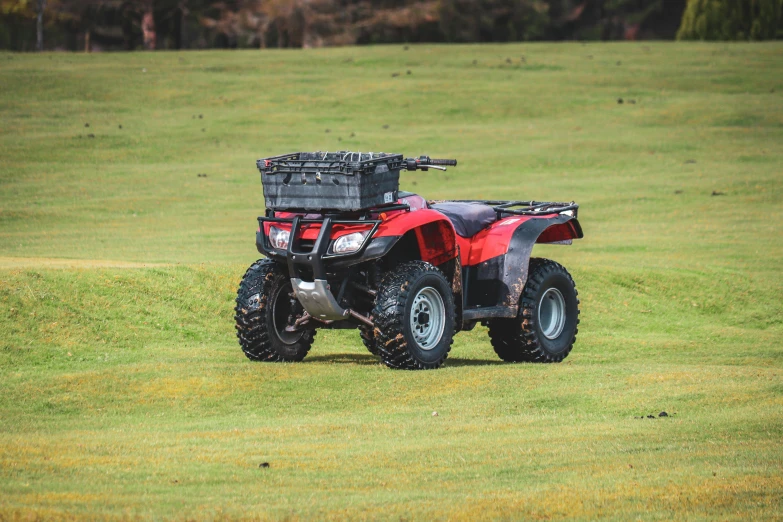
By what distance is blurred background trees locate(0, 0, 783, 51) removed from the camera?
5769cm

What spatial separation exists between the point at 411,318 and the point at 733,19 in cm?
4875

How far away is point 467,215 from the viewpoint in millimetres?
13188

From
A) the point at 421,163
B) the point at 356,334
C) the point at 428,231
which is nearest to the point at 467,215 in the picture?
the point at 428,231

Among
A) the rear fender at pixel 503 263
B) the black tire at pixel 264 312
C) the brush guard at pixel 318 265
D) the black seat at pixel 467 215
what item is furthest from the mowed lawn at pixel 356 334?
the black seat at pixel 467 215

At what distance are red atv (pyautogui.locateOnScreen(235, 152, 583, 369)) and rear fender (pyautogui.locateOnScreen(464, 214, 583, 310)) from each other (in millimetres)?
10

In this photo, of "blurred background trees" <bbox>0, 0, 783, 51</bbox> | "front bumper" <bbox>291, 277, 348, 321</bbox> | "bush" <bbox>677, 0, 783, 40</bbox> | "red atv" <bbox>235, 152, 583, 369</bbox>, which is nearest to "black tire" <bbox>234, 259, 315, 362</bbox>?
"red atv" <bbox>235, 152, 583, 369</bbox>

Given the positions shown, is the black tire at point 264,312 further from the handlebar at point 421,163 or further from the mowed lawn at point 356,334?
the handlebar at point 421,163

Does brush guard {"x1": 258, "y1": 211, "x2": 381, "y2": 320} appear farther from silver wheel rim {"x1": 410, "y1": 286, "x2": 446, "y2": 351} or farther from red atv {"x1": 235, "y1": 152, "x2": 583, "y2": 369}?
silver wheel rim {"x1": 410, "y1": 286, "x2": 446, "y2": 351}

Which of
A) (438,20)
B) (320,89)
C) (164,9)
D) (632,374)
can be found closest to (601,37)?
(438,20)

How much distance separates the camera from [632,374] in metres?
11.9

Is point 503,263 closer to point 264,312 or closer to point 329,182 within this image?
point 329,182

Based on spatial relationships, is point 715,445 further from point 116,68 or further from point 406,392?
point 116,68

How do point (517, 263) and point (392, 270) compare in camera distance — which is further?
point (517, 263)

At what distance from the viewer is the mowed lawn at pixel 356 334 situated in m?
8.12
